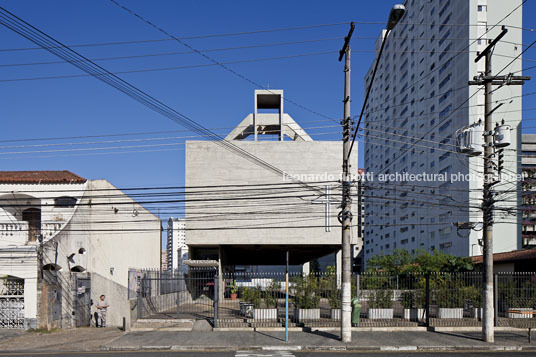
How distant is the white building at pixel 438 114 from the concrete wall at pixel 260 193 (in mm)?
17762

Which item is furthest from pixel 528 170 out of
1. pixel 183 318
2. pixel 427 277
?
pixel 183 318

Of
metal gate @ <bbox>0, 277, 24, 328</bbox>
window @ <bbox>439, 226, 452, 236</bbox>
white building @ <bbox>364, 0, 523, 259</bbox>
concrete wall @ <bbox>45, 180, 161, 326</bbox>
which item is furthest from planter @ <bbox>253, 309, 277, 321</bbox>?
window @ <bbox>439, 226, 452, 236</bbox>

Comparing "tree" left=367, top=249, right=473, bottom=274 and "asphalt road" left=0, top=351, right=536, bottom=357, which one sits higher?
"asphalt road" left=0, top=351, right=536, bottom=357

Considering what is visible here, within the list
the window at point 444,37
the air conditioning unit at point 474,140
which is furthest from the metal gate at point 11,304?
the window at point 444,37

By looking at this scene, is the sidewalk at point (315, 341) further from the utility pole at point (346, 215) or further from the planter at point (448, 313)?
the planter at point (448, 313)

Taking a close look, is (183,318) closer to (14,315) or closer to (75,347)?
(75,347)

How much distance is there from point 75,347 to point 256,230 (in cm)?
1913

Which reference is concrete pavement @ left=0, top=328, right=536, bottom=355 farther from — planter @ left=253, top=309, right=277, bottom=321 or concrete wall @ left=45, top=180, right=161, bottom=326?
concrete wall @ left=45, top=180, right=161, bottom=326

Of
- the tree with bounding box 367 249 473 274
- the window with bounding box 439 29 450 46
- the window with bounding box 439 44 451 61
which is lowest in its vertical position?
the tree with bounding box 367 249 473 274

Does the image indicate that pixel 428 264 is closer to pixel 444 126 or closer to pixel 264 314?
pixel 264 314

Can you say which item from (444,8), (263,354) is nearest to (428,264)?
(263,354)

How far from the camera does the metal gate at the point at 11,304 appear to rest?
1917cm

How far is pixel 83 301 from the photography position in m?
22.1

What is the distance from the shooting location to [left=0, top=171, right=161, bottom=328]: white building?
19359 mm
